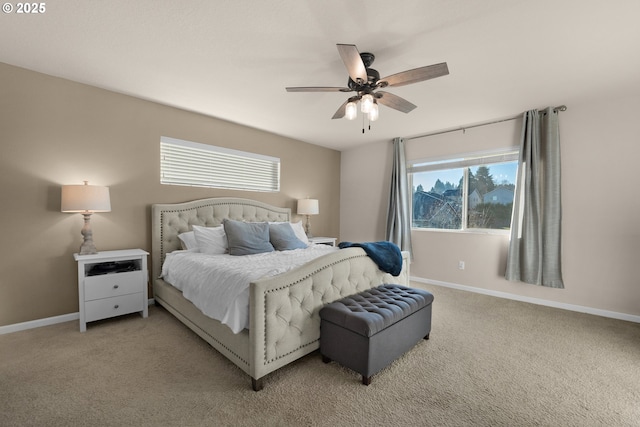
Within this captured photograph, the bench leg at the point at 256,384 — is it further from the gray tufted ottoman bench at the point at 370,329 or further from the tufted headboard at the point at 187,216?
the tufted headboard at the point at 187,216

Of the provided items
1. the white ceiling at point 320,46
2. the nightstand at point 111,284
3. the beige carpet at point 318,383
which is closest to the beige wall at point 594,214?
the white ceiling at point 320,46

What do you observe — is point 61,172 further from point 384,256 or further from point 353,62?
point 384,256

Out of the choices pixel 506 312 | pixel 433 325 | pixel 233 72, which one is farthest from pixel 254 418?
pixel 506 312

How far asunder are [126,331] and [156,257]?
89cm

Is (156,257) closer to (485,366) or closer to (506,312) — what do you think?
(485,366)

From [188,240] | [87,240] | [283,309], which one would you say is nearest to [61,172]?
[87,240]

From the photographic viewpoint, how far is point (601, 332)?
8.95 ft

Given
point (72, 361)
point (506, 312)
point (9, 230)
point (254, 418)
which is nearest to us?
point (254, 418)

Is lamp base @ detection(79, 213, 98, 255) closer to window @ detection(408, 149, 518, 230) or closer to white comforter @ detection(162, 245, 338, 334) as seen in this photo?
white comforter @ detection(162, 245, 338, 334)

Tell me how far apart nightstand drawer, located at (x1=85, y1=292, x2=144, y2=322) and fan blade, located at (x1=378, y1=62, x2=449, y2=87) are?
3164mm

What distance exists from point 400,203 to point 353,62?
322cm

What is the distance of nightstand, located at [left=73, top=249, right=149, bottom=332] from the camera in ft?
8.45

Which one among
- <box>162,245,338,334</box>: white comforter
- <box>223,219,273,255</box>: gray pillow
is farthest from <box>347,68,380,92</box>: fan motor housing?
<box>223,219,273,255</box>: gray pillow

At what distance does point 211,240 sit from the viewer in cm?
319
